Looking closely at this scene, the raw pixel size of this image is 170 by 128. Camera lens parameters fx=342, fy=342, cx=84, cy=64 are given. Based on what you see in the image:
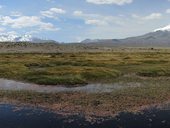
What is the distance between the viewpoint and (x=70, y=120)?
3853cm

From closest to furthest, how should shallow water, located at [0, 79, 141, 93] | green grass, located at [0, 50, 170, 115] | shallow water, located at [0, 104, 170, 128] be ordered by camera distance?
shallow water, located at [0, 104, 170, 128] < green grass, located at [0, 50, 170, 115] < shallow water, located at [0, 79, 141, 93]

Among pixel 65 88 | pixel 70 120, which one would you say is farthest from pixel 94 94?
pixel 70 120

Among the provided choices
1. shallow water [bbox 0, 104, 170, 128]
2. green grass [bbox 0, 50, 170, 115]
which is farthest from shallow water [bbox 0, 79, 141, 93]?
shallow water [bbox 0, 104, 170, 128]

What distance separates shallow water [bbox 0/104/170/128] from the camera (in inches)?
1435

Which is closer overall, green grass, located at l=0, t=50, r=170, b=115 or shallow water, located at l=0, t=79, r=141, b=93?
green grass, located at l=0, t=50, r=170, b=115

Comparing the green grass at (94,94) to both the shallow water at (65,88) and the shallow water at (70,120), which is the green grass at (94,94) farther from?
the shallow water at (70,120)

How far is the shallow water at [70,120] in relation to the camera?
36.4 m

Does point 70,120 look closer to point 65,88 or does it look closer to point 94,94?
point 94,94

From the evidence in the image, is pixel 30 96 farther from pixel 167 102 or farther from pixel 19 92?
pixel 167 102

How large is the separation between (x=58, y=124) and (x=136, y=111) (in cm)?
1125

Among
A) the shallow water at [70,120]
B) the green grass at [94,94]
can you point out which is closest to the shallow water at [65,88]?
the green grass at [94,94]

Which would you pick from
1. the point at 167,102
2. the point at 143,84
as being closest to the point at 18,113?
the point at 167,102

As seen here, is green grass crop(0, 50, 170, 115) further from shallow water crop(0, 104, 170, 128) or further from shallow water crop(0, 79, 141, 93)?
shallow water crop(0, 104, 170, 128)

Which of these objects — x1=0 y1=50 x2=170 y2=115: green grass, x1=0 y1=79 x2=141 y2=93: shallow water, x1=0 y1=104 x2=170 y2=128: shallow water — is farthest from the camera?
x1=0 y1=79 x2=141 y2=93: shallow water
